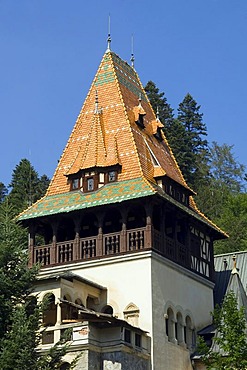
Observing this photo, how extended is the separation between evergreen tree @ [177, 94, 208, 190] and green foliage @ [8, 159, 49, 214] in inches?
462

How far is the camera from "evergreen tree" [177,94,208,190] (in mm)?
73062

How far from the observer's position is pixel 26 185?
228 feet

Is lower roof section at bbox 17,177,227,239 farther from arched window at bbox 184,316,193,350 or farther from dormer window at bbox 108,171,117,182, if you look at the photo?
arched window at bbox 184,316,193,350

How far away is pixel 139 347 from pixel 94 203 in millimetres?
6157

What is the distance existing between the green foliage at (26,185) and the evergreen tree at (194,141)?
11738 millimetres

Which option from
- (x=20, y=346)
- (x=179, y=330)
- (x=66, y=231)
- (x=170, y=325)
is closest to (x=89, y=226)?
(x=66, y=231)

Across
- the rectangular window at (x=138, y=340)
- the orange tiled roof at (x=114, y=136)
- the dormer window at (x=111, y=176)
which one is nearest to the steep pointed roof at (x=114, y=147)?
the orange tiled roof at (x=114, y=136)

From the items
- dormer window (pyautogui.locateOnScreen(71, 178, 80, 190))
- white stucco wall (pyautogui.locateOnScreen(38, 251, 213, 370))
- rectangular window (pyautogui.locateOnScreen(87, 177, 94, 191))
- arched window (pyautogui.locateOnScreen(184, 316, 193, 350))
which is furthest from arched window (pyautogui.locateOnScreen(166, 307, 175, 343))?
dormer window (pyautogui.locateOnScreen(71, 178, 80, 190))

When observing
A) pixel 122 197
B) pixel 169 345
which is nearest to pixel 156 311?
pixel 169 345

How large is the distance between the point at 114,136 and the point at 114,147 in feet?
2.76

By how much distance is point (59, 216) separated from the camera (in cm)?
3588

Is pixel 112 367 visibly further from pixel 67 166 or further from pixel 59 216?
A: pixel 67 166

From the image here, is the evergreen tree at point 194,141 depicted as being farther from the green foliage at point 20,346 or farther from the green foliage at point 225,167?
the green foliage at point 20,346

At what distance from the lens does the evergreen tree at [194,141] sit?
240 feet
